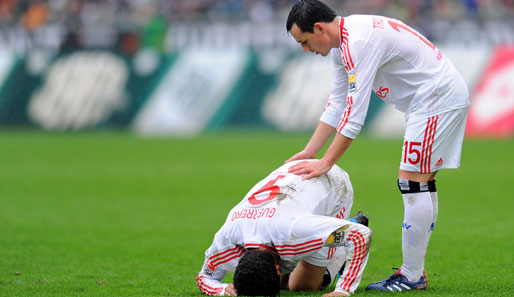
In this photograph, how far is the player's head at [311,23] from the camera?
6164 millimetres

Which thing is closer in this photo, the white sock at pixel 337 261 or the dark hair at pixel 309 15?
the dark hair at pixel 309 15

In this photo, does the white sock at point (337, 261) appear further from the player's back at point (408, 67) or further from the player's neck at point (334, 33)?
the player's neck at point (334, 33)

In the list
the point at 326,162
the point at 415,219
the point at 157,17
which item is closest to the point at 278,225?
the point at 326,162

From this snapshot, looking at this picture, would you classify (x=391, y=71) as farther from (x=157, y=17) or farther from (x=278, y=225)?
(x=157, y=17)

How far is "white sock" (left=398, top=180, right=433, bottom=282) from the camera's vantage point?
641cm

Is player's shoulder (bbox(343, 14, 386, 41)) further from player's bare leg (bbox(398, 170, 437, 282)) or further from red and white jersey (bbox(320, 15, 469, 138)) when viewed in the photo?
player's bare leg (bbox(398, 170, 437, 282))

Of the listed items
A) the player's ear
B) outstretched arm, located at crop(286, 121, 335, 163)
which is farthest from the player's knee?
the player's ear

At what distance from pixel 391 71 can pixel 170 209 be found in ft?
19.5

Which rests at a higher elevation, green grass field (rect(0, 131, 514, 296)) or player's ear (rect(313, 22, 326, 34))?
player's ear (rect(313, 22, 326, 34))

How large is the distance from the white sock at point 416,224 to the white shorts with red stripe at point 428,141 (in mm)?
166

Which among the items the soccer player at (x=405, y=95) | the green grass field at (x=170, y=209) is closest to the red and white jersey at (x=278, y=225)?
the soccer player at (x=405, y=95)

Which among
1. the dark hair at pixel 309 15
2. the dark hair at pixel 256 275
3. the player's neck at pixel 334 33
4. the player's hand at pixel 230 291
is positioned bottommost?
the player's hand at pixel 230 291

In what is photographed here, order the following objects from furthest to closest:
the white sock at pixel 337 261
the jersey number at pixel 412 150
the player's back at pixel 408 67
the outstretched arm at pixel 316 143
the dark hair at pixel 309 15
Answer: the outstretched arm at pixel 316 143, the white sock at pixel 337 261, the jersey number at pixel 412 150, the player's back at pixel 408 67, the dark hair at pixel 309 15

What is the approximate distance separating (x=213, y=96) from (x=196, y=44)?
2.09 meters
